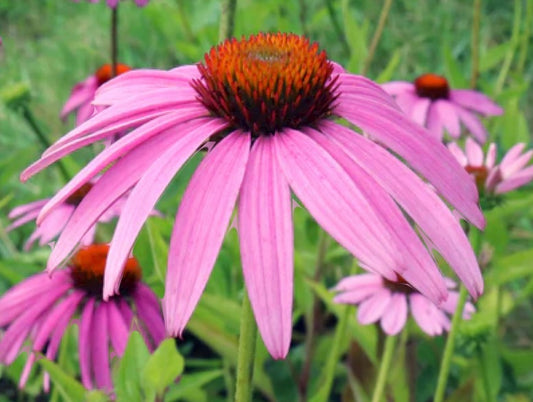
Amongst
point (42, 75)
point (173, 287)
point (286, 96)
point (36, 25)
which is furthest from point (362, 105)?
point (36, 25)

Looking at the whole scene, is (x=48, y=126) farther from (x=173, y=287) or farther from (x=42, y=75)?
(x=173, y=287)

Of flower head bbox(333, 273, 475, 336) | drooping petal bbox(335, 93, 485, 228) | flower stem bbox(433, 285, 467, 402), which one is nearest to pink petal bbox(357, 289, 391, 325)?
flower head bbox(333, 273, 475, 336)

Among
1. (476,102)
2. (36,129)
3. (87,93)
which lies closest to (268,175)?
(36,129)

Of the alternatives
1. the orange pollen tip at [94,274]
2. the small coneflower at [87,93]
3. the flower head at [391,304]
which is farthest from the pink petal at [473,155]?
the small coneflower at [87,93]

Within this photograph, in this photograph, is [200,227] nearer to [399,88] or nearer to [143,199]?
[143,199]

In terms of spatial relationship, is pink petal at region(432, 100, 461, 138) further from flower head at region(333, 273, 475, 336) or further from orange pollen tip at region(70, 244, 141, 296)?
orange pollen tip at region(70, 244, 141, 296)
